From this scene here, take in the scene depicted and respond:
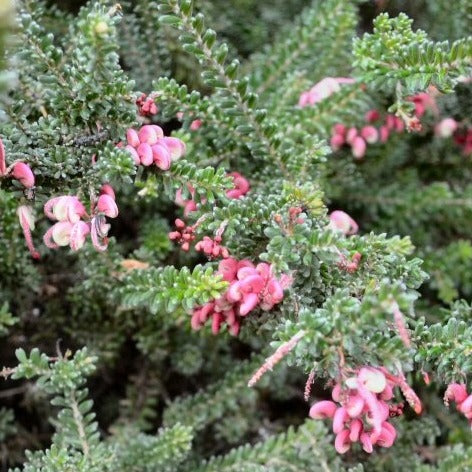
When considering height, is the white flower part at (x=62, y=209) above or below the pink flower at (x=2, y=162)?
below

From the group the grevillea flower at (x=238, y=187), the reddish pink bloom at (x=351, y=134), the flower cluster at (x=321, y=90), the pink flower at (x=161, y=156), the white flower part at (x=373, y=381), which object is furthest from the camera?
the reddish pink bloom at (x=351, y=134)

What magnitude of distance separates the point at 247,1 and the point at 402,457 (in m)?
0.84

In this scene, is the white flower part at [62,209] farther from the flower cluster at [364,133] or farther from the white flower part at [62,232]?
the flower cluster at [364,133]

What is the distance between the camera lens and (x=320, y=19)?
115cm

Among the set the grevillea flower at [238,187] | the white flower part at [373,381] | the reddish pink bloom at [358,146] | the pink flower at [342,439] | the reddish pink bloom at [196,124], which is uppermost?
the reddish pink bloom at [196,124]

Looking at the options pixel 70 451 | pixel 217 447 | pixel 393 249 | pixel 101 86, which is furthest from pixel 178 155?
pixel 217 447

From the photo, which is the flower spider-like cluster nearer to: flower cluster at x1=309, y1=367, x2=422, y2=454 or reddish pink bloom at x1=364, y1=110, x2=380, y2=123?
reddish pink bloom at x1=364, y1=110, x2=380, y2=123

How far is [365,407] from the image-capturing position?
68cm

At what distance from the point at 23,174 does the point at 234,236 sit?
23 cm

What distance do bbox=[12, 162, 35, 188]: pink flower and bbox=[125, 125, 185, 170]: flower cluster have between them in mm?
103

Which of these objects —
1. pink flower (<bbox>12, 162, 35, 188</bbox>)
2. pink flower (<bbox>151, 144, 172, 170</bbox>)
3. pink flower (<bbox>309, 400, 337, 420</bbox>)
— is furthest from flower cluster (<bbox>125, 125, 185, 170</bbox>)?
pink flower (<bbox>309, 400, 337, 420</bbox>)

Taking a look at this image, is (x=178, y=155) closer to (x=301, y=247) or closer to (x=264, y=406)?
(x=301, y=247)

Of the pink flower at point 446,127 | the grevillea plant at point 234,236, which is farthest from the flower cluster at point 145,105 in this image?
the pink flower at point 446,127

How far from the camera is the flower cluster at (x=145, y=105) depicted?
0.79 metres
